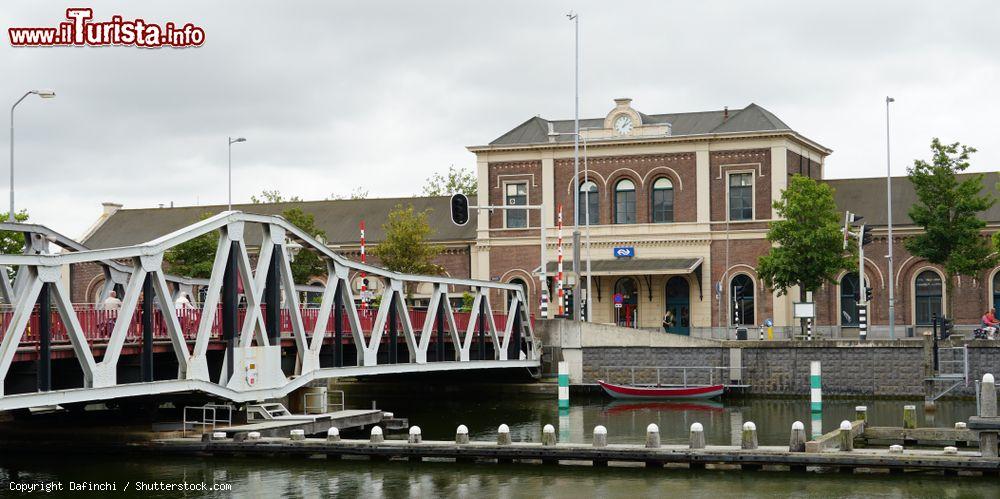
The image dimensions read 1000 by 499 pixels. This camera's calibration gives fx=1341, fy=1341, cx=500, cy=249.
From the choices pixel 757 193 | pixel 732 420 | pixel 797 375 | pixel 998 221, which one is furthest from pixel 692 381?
pixel 998 221

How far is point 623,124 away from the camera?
65.0m

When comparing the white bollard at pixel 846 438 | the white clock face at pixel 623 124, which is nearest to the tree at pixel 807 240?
the white clock face at pixel 623 124

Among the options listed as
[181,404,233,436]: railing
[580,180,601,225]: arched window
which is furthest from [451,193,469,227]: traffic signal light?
[580,180,601,225]: arched window

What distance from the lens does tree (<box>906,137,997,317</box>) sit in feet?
178

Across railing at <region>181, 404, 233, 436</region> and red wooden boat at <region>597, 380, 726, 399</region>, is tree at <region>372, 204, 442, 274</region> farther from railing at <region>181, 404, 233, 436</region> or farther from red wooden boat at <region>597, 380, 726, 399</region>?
railing at <region>181, 404, 233, 436</region>

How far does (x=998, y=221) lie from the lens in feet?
199

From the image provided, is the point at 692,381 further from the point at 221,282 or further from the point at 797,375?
the point at 221,282

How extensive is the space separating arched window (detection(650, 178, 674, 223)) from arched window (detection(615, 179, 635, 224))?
1036 millimetres

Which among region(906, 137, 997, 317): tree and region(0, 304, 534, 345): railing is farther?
region(906, 137, 997, 317): tree

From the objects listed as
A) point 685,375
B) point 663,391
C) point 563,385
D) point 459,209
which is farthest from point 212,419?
point 685,375

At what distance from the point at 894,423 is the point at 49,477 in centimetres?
2287

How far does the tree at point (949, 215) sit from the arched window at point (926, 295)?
5.42 metres

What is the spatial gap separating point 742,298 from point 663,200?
6.10 m

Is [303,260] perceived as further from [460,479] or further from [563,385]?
[460,479]
